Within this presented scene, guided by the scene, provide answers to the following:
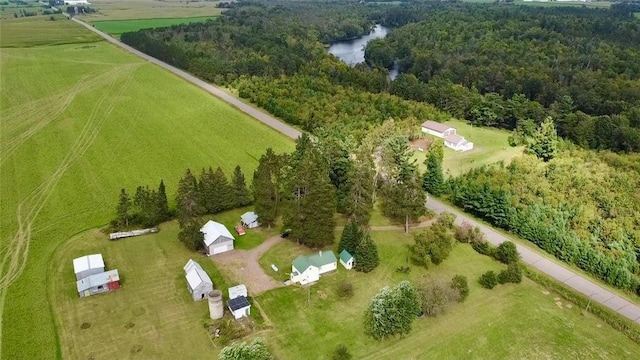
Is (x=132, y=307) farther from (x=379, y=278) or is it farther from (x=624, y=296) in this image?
(x=624, y=296)

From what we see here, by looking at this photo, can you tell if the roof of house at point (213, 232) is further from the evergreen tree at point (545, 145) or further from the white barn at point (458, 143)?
the evergreen tree at point (545, 145)

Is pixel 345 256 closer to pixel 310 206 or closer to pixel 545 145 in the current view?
pixel 310 206

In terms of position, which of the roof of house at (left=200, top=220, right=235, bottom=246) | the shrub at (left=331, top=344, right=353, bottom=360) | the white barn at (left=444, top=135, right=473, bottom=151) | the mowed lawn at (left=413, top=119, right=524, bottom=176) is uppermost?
the roof of house at (left=200, top=220, right=235, bottom=246)

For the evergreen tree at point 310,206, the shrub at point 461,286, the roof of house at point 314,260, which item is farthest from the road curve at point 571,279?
the roof of house at point 314,260

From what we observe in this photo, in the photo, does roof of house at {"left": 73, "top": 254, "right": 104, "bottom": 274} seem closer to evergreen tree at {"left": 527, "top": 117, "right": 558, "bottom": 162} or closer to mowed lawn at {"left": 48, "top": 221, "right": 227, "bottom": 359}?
mowed lawn at {"left": 48, "top": 221, "right": 227, "bottom": 359}

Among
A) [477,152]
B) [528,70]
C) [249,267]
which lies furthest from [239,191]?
[528,70]

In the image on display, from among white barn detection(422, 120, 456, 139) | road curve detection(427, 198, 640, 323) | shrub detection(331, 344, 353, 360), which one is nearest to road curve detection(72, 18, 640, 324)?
road curve detection(427, 198, 640, 323)
